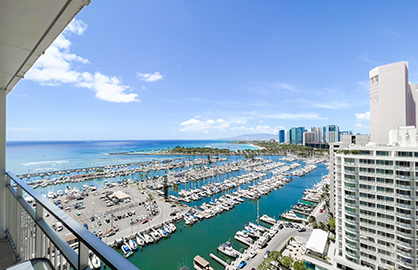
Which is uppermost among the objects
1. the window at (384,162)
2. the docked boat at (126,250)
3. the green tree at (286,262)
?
the window at (384,162)

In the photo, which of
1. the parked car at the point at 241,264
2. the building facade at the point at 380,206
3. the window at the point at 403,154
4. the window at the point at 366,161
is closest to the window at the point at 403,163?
the building facade at the point at 380,206

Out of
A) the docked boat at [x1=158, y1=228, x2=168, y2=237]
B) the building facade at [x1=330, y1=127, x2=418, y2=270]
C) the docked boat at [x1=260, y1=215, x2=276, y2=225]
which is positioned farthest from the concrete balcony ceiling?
the docked boat at [x1=260, y1=215, x2=276, y2=225]

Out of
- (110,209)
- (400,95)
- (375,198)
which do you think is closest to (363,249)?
(375,198)

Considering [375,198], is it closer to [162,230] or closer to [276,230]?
[276,230]

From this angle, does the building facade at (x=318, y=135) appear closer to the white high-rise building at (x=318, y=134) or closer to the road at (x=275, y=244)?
the white high-rise building at (x=318, y=134)

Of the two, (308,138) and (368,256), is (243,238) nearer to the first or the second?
(368,256)

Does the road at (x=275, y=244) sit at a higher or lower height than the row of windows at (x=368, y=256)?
lower

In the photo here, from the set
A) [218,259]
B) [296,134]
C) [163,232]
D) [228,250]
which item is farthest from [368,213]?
[296,134]
